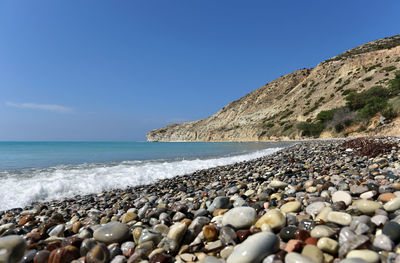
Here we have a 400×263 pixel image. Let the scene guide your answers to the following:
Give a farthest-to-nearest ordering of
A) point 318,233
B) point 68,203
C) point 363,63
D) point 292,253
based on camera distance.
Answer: point 363,63 < point 68,203 < point 318,233 < point 292,253

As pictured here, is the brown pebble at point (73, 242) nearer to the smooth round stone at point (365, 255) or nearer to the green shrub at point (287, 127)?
the smooth round stone at point (365, 255)

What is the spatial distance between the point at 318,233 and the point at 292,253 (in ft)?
1.36

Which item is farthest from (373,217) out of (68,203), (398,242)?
(68,203)

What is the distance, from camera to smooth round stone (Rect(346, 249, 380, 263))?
1.42m

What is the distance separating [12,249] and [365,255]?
9.38ft

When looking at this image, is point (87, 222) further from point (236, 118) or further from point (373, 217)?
point (236, 118)

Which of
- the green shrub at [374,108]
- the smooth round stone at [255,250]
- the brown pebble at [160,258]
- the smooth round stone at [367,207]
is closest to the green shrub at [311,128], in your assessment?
the green shrub at [374,108]

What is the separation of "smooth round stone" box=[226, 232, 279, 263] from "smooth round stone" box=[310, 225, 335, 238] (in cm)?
37

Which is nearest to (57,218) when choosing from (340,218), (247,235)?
(247,235)

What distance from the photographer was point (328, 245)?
1624 mm

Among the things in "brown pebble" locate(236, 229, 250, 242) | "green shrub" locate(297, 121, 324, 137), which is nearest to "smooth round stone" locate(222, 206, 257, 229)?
"brown pebble" locate(236, 229, 250, 242)

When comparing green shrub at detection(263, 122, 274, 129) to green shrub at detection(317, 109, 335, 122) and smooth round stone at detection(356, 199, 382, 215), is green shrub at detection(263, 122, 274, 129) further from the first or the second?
smooth round stone at detection(356, 199, 382, 215)

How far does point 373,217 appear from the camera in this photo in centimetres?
196

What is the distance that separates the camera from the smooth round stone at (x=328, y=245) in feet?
5.28
